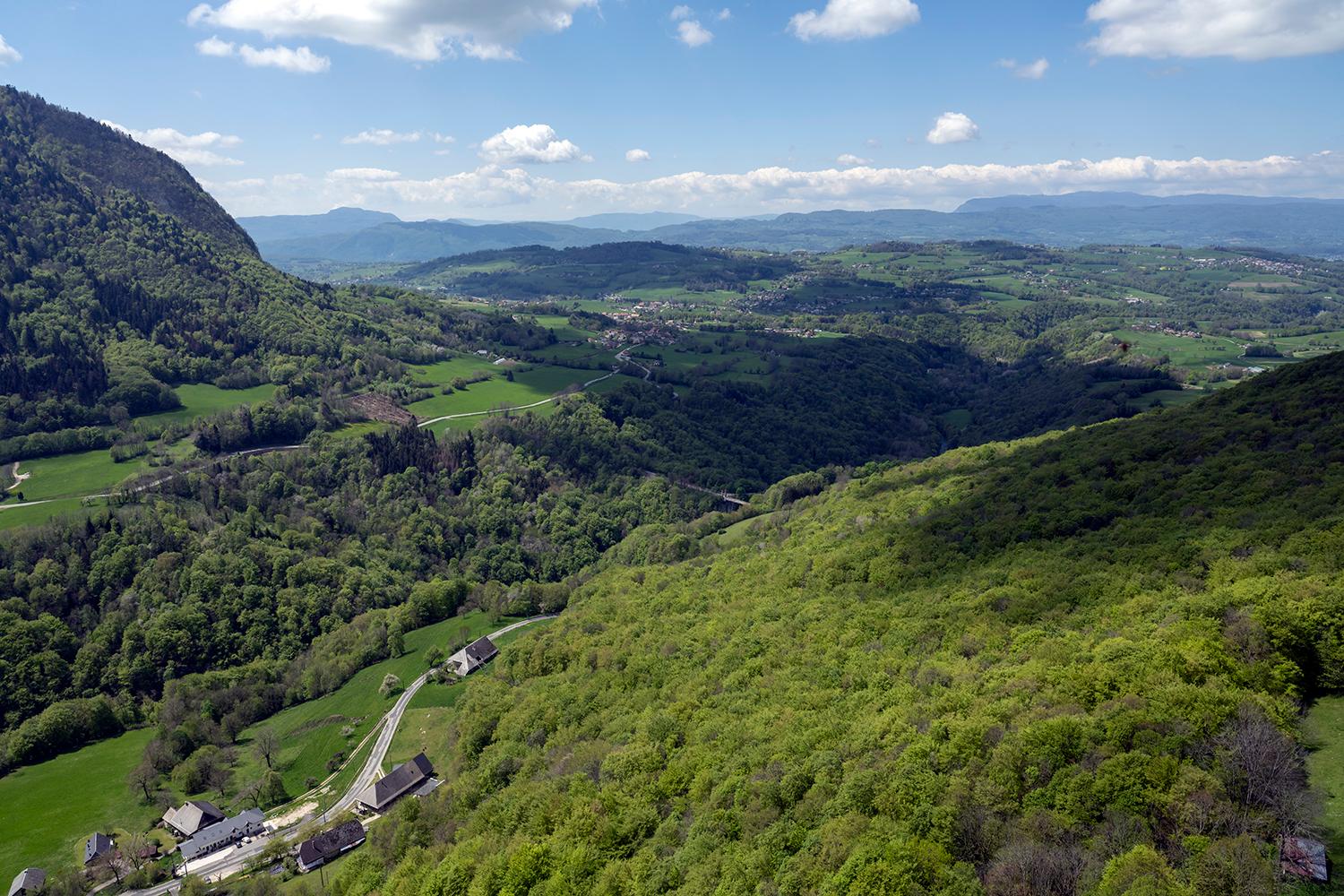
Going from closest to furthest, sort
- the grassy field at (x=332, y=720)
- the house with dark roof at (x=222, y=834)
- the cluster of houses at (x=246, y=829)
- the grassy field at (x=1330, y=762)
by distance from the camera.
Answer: the grassy field at (x=1330, y=762) → the cluster of houses at (x=246, y=829) → the house with dark roof at (x=222, y=834) → the grassy field at (x=332, y=720)

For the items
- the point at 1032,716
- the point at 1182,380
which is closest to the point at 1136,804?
the point at 1032,716

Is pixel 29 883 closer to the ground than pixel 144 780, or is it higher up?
higher up

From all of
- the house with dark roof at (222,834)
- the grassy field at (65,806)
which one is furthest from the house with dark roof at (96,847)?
the house with dark roof at (222,834)

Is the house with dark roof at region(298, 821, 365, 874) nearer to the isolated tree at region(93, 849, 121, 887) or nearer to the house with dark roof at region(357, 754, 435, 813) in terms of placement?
the house with dark roof at region(357, 754, 435, 813)

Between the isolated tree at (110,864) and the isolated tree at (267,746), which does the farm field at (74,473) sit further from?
the isolated tree at (110,864)

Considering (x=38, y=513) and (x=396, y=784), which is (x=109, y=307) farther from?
(x=396, y=784)

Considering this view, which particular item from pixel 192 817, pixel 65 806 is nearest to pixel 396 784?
pixel 192 817
